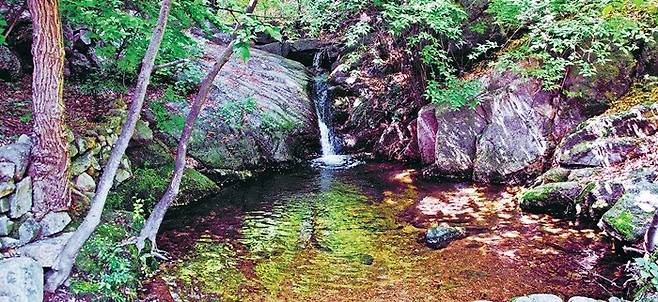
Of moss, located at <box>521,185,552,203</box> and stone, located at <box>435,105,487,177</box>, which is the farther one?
stone, located at <box>435,105,487,177</box>

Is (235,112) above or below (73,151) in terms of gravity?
above

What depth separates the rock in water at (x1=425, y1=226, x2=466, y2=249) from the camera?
740 centimetres

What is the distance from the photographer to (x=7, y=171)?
5.23 metres

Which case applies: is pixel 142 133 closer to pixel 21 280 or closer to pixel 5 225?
pixel 5 225

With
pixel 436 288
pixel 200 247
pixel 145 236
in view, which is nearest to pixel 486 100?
pixel 436 288

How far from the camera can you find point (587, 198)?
26.2ft

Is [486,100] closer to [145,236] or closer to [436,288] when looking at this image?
[436,288]

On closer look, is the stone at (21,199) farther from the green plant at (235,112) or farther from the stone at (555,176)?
the stone at (555,176)

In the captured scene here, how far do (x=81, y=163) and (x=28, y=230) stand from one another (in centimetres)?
155

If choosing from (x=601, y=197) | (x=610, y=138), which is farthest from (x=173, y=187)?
(x=610, y=138)

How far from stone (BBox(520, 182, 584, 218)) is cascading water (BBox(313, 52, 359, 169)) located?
17.9 ft

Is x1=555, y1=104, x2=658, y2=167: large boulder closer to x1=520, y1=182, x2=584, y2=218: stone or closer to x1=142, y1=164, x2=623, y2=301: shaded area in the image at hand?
x1=520, y1=182, x2=584, y2=218: stone

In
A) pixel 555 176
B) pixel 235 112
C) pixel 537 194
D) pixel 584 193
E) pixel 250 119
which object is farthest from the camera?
pixel 250 119

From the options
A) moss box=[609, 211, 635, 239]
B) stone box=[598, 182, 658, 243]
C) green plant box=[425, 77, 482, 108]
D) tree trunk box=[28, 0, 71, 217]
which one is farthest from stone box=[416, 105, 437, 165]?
tree trunk box=[28, 0, 71, 217]
